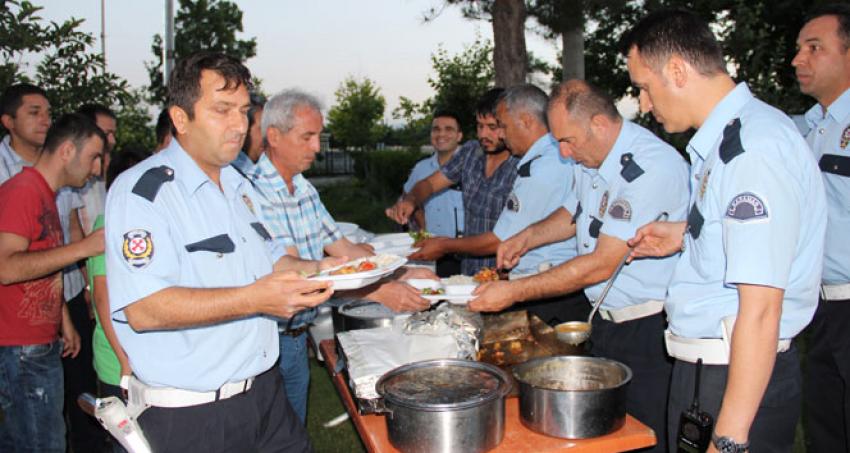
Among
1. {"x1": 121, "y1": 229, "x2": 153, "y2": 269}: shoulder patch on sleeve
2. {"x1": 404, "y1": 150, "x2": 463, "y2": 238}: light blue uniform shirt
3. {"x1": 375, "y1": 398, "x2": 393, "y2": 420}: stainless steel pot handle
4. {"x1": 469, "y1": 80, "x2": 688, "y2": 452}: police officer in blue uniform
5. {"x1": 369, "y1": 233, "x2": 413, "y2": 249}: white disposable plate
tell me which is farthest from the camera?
{"x1": 404, "y1": 150, "x2": 463, "y2": 238}: light blue uniform shirt

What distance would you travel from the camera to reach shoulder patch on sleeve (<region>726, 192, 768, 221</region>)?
1896mm

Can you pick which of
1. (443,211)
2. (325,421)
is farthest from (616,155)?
(443,211)

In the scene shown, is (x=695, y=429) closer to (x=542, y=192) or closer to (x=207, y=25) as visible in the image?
(x=542, y=192)

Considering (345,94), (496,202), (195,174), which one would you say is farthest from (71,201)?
(345,94)

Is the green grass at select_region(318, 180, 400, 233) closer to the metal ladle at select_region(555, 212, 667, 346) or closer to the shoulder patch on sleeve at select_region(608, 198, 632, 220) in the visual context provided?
the shoulder patch on sleeve at select_region(608, 198, 632, 220)

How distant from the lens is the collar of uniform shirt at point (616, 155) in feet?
10.6

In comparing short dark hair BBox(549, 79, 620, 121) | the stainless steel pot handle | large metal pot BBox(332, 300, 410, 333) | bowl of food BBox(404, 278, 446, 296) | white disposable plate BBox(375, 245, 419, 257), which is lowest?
the stainless steel pot handle

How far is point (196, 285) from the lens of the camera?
2.26m

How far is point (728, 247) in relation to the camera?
1.95m

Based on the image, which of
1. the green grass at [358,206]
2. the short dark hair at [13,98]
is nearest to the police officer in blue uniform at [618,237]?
the short dark hair at [13,98]

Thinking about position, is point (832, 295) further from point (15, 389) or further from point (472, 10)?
point (472, 10)

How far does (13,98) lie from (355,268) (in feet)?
10.7

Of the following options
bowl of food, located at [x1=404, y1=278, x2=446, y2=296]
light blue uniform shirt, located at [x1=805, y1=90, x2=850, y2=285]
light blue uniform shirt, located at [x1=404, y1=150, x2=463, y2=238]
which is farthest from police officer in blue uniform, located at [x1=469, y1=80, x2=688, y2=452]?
light blue uniform shirt, located at [x1=404, y1=150, x2=463, y2=238]

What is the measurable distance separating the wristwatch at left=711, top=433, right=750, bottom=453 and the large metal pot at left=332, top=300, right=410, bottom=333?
1.70 meters
